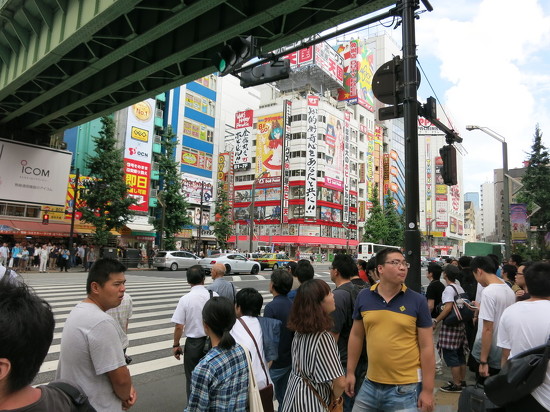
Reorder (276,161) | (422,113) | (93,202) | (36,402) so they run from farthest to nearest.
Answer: (276,161) < (93,202) < (422,113) < (36,402)

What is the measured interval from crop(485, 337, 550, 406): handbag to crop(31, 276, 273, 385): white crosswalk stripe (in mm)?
5034

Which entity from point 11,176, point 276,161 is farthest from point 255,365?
point 276,161

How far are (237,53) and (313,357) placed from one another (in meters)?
5.71

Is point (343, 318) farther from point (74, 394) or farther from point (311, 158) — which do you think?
point (311, 158)

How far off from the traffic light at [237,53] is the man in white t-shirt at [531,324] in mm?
5557

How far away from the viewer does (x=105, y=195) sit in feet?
90.4

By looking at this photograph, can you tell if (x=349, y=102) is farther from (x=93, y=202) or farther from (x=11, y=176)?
(x=11, y=176)

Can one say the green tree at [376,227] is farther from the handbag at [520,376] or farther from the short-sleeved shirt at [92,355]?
the short-sleeved shirt at [92,355]

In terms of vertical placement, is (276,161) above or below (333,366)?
above

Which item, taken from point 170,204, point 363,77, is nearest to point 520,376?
point 170,204

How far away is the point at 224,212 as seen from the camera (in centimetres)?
4397

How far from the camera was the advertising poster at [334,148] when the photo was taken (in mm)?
62031

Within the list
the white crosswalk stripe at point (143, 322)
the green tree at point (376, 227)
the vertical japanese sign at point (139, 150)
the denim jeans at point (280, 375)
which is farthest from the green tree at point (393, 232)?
the denim jeans at point (280, 375)

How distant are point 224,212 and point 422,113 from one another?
39252 mm
